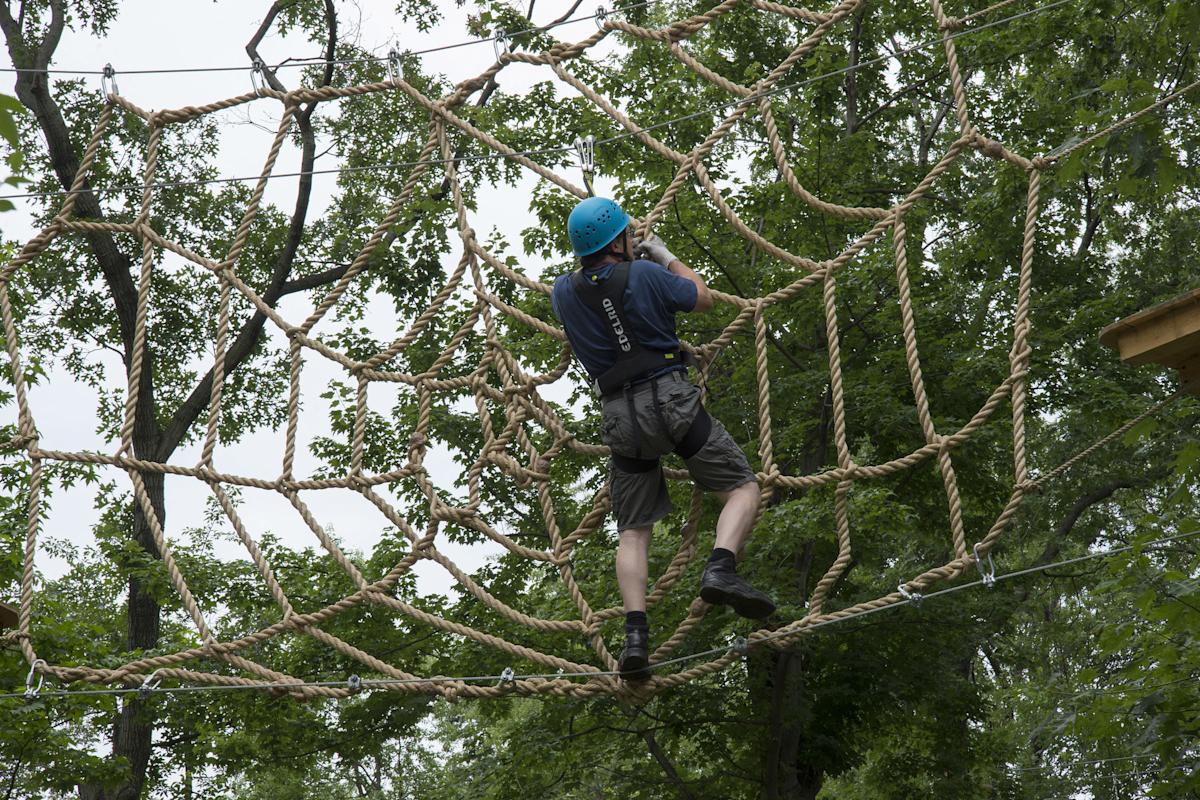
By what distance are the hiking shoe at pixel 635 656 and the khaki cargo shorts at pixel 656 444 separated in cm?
32

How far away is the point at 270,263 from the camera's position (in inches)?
512

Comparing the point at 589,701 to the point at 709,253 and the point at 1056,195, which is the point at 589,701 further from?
the point at 1056,195

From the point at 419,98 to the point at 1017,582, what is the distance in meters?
6.79

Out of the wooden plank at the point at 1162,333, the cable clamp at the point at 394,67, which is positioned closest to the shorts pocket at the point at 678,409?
the wooden plank at the point at 1162,333

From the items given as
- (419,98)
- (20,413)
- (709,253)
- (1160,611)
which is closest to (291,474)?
(20,413)

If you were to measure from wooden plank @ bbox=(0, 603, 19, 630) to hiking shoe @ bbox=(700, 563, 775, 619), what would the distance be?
8.41 feet

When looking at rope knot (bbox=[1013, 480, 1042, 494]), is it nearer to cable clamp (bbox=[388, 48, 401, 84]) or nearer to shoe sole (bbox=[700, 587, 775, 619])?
shoe sole (bbox=[700, 587, 775, 619])

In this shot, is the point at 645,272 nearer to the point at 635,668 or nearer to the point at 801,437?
the point at 635,668

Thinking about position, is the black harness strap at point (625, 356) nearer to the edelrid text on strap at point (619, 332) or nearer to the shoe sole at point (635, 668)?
the edelrid text on strap at point (619, 332)

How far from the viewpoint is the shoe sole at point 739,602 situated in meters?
3.53

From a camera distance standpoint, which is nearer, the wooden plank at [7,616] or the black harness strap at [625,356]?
the black harness strap at [625,356]

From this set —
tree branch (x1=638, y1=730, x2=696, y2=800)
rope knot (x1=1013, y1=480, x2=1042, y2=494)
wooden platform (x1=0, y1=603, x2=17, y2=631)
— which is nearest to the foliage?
tree branch (x1=638, y1=730, x2=696, y2=800)

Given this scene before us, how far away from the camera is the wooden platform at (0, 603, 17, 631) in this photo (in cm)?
471

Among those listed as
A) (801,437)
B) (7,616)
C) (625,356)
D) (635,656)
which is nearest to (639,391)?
(625,356)
